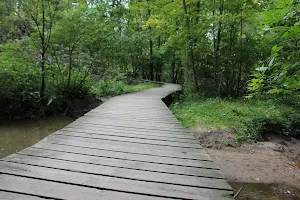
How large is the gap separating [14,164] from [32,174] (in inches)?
13.6

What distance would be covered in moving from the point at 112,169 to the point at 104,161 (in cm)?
25

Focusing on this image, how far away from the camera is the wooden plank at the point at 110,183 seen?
1.87 m

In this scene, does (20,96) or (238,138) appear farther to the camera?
(20,96)

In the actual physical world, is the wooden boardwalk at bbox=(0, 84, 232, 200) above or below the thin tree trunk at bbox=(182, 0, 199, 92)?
below

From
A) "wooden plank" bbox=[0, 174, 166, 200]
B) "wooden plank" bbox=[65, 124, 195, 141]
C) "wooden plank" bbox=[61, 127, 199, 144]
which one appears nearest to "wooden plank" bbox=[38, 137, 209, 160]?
"wooden plank" bbox=[61, 127, 199, 144]

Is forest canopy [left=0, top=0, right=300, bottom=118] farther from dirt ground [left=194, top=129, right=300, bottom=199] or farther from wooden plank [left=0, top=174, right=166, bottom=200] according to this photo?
wooden plank [left=0, top=174, right=166, bottom=200]

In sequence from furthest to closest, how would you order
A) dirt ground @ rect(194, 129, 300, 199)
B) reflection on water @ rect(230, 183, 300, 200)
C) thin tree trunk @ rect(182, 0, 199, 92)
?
1. thin tree trunk @ rect(182, 0, 199, 92)
2. dirt ground @ rect(194, 129, 300, 199)
3. reflection on water @ rect(230, 183, 300, 200)

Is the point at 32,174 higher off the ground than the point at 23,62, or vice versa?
the point at 23,62

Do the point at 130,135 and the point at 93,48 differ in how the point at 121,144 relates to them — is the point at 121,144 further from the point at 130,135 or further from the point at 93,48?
the point at 93,48

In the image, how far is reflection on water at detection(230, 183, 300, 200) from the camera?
3.57m

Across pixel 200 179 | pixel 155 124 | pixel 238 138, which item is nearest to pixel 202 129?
pixel 238 138

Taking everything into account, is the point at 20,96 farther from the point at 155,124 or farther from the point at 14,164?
the point at 14,164

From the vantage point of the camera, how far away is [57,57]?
7.84m

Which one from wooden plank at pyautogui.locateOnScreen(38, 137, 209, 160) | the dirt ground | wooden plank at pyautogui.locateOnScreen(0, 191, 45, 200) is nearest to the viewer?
wooden plank at pyautogui.locateOnScreen(0, 191, 45, 200)
